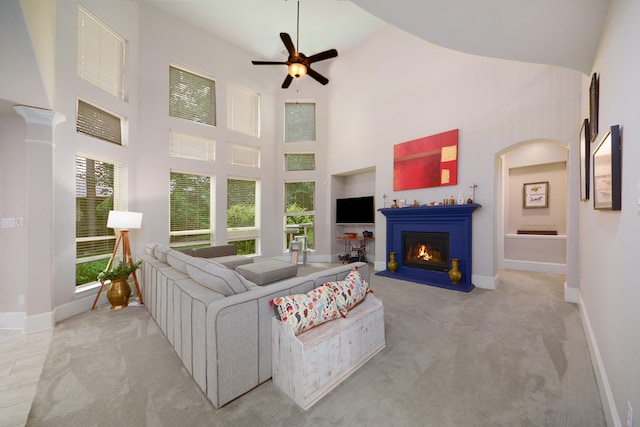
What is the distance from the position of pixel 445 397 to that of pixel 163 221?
4.92m

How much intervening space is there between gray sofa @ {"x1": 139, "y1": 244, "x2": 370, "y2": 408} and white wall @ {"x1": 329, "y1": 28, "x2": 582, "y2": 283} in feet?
11.5

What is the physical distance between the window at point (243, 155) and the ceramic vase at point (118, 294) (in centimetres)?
325

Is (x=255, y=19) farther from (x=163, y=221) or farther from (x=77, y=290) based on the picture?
(x=77, y=290)

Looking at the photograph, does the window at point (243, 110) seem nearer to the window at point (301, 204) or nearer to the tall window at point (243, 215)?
the tall window at point (243, 215)

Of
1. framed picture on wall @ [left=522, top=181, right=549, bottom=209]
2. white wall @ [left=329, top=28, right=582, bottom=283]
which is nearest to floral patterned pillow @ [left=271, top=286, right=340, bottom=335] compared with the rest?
white wall @ [left=329, top=28, right=582, bottom=283]

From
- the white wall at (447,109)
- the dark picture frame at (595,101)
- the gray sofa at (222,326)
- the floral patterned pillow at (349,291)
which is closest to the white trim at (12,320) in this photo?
the gray sofa at (222,326)

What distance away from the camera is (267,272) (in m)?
3.28

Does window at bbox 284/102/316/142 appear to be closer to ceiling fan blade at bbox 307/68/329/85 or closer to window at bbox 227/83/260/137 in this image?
window at bbox 227/83/260/137

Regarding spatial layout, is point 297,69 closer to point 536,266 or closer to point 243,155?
point 243,155

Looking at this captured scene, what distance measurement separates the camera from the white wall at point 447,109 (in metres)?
3.64

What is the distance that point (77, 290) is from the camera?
3252mm

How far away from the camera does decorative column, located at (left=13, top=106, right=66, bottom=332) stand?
267cm

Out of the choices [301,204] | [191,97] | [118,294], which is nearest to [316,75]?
[191,97]

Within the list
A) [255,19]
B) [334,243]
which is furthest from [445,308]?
[255,19]
